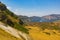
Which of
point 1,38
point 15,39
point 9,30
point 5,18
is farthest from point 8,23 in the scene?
point 1,38

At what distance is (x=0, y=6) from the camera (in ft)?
93.6

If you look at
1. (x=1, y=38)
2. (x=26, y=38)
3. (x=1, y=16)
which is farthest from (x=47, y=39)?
(x=1, y=38)

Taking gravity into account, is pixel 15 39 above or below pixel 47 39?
above

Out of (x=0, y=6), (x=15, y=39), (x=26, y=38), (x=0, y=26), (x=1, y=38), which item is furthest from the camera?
(x=0, y=6)

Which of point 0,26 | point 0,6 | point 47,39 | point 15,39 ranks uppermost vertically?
point 0,6

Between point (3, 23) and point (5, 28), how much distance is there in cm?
115

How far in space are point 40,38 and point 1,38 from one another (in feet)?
45.7

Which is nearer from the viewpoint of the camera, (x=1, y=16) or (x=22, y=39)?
(x=22, y=39)

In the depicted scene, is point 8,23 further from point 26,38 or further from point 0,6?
point 0,6

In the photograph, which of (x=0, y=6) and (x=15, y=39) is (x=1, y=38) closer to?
(x=15, y=39)

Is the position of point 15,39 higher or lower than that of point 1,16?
lower

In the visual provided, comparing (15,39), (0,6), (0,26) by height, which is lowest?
(15,39)

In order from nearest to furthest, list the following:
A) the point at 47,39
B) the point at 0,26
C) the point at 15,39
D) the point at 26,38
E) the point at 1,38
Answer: the point at 1,38 < the point at 15,39 < the point at 0,26 < the point at 26,38 < the point at 47,39

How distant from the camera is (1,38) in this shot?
17.1 metres
